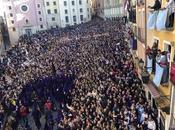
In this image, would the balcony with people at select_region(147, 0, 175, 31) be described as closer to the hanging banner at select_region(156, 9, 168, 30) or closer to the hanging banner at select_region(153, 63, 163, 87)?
the hanging banner at select_region(156, 9, 168, 30)

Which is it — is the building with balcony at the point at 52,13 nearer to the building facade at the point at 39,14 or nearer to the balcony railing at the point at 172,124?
the building facade at the point at 39,14

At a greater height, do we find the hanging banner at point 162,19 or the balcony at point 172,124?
the hanging banner at point 162,19

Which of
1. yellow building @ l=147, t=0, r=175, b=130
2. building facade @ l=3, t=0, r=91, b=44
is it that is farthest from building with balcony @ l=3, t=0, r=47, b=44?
yellow building @ l=147, t=0, r=175, b=130

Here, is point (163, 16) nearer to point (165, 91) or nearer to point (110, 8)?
point (165, 91)

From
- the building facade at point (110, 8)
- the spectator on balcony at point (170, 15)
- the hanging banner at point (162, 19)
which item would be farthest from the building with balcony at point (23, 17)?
the spectator on balcony at point (170, 15)

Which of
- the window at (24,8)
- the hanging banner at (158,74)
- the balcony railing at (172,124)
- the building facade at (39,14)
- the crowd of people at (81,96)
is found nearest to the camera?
the balcony railing at (172,124)

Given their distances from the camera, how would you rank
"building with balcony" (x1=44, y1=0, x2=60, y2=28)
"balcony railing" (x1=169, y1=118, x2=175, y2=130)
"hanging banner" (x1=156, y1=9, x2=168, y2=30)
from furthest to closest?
1. "building with balcony" (x1=44, y1=0, x2=60, y2=28)
2. "hanging banner" (x1=156, y1=9, x2=168, y2=30)
3. "balcony railing" (x1=169, y1=118, x2=175, y2=130)
